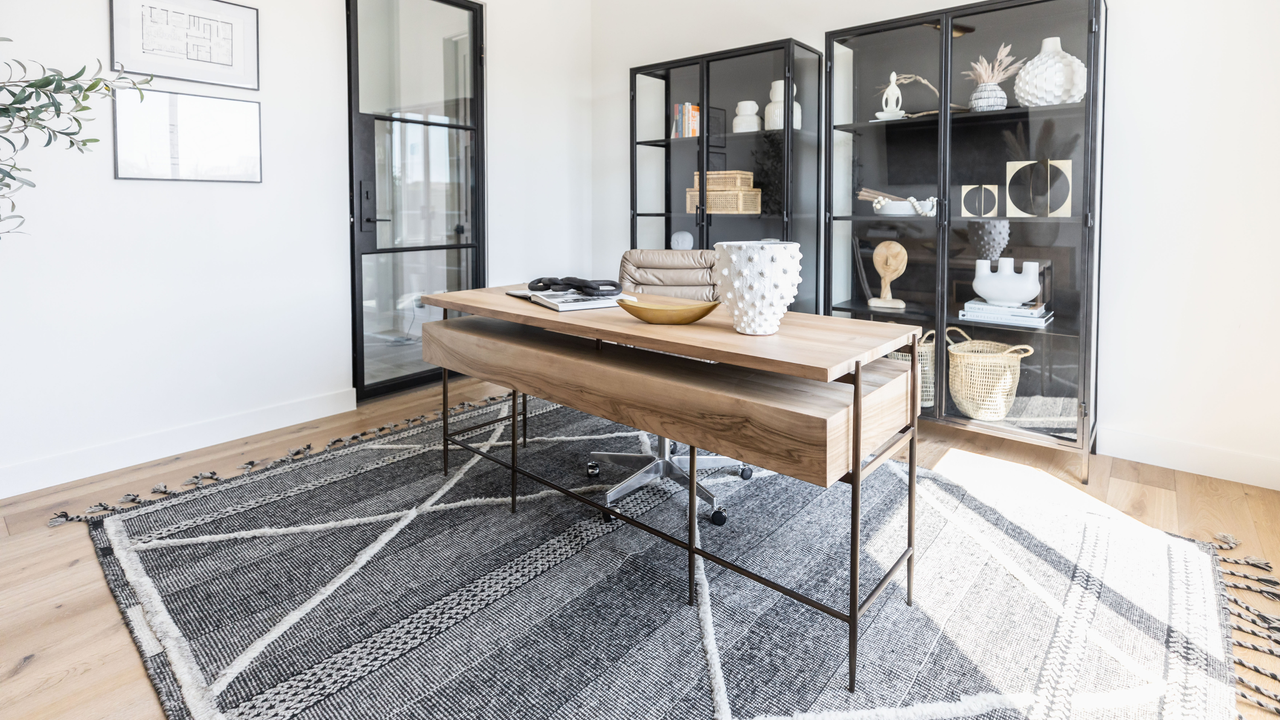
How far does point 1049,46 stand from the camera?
266 cm

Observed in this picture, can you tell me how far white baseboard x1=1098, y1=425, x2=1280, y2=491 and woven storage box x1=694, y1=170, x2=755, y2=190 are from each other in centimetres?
200

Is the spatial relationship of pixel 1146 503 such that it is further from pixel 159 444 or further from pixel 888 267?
pixel 159 444

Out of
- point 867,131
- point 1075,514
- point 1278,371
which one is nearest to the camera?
point 1075,514

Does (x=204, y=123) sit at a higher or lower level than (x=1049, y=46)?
lower

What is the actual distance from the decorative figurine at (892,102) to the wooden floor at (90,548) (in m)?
1.42

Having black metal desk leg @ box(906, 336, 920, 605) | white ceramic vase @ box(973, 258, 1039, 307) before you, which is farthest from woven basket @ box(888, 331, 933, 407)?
black metal desk leg @ box(906, 336, 920, 605)

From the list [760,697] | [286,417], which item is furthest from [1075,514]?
[286,417]

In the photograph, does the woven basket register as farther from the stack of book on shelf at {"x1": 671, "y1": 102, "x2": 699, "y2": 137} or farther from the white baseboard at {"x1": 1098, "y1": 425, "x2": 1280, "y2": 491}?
the stack of book on shelf at {"x1": 671, "y1": 102, "x2": 699, "y2": 137}

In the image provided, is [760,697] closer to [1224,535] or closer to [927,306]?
[1224,535]

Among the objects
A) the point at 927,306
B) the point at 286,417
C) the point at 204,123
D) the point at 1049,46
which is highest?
the point at 1049,46

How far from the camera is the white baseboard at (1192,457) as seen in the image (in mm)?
2598

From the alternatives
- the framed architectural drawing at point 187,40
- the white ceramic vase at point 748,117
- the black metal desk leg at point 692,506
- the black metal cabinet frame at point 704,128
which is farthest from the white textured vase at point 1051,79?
the framed architectural drawing at point 187,40

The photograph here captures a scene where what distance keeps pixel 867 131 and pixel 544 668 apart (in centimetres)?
267

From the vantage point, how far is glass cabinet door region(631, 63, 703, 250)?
396 cm
